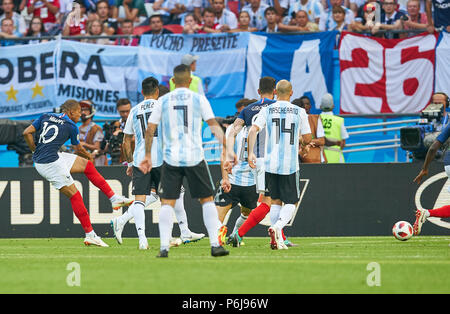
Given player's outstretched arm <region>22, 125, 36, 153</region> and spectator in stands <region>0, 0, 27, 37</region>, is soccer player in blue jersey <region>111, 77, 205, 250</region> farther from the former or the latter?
spectator in stands <region>0, 0, 27, 37</region>

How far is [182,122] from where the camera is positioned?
31.7 ft

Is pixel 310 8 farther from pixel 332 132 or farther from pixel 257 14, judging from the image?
pixel 332 132

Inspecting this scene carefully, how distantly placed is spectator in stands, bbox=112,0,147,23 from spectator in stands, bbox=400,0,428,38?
643cm

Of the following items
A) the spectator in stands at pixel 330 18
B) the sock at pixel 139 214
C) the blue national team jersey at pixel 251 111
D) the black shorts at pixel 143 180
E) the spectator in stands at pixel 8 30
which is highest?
the spectator in stands at pixel 330 18

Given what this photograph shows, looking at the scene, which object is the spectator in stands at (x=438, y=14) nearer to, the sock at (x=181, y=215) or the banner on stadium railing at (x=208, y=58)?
the banner on stadium railing at (x=208, y=58)

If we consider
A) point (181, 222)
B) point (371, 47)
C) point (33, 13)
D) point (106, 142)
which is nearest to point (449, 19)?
point (371, 47)

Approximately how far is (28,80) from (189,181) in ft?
36.7

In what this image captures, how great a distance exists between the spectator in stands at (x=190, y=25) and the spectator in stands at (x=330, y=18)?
279 centimetres

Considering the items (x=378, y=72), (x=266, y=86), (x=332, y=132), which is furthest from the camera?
(x=378, y=72)

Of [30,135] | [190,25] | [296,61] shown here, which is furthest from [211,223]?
[190,25]

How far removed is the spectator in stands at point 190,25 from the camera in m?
19.6

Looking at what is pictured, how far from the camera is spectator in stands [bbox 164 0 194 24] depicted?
21234 millimetres

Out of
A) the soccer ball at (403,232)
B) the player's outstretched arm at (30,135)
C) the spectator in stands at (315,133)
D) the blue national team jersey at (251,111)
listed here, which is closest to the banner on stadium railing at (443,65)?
the spectator in stands at (315,133)

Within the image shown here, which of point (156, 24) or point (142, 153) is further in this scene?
point (156, 24)
